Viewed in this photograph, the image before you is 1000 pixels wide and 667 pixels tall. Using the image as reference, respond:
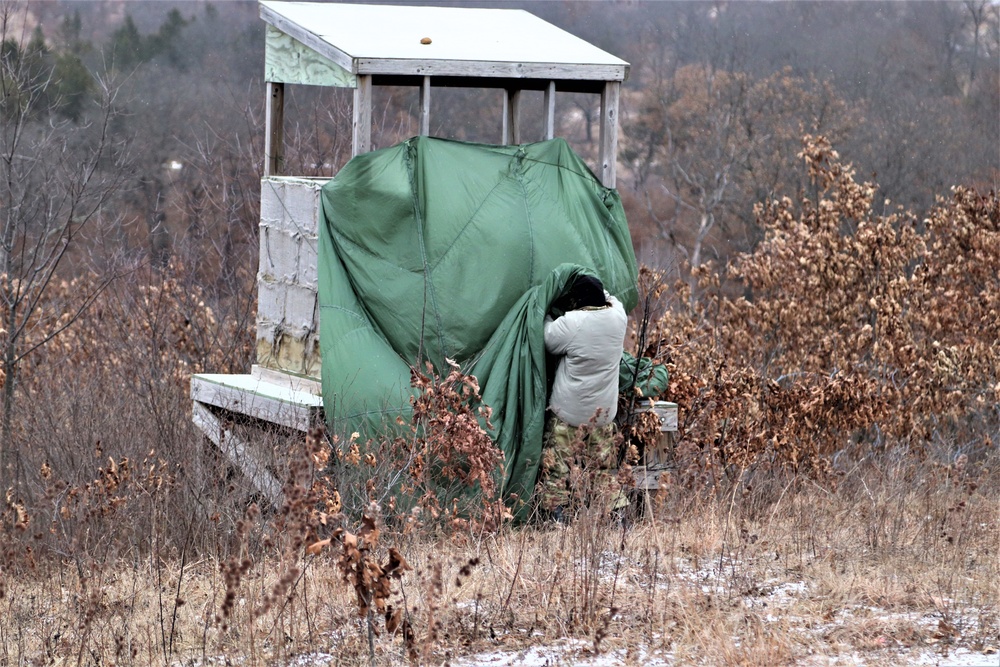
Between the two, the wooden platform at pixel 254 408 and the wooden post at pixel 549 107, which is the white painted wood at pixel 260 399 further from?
the wooden post at pixel 549 107

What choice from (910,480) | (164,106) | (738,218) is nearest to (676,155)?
(738,218)

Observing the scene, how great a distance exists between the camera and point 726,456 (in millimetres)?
7934

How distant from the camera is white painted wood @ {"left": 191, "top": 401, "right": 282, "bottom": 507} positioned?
22.9ft

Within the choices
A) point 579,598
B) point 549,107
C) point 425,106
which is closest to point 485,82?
point 549,107

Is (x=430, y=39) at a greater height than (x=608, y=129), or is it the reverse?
(x=430, y=39)

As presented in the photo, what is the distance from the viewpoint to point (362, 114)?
7402 mm

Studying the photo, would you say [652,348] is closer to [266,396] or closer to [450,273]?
[450,273]

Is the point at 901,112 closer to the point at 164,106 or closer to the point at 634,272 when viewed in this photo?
the point at 164,106

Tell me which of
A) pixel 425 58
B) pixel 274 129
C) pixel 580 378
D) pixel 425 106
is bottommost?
pixel 580 378

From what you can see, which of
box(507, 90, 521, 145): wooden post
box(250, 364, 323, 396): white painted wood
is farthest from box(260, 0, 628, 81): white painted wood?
box(250, 364, 323, 396): white painted wood

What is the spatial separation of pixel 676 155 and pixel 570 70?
3175 centimetres

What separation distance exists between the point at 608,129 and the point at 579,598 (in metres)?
3.89

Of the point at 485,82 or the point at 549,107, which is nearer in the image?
the point at 549,107

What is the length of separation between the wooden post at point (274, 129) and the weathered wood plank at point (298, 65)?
0.61 ft
